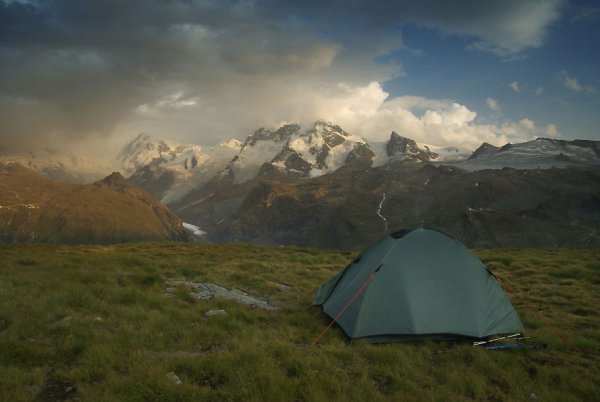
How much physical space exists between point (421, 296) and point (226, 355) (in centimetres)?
670

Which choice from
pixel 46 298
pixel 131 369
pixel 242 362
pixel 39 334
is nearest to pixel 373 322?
pixel 242 362

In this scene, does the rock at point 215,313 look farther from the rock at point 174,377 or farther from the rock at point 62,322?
the rock at point 174,377

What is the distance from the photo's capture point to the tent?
41.1ft

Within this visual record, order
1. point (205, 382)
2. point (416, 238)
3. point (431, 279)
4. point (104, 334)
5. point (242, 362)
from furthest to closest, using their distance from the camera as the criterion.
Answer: point (416, 238)
point (431, 279)
point (104, 334)
point (242, 362)
point (205, 382)

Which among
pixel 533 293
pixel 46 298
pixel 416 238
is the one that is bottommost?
pixel 533 293

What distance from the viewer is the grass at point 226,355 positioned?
27.2 feet

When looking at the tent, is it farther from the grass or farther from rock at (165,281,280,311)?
rock at (165,281,280,311)

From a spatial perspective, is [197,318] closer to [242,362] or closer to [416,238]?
[242,362]

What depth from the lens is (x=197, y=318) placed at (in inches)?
502

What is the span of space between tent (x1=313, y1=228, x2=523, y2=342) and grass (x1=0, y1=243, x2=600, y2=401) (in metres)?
0.65

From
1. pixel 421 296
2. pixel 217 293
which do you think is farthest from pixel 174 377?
pixel 217 293

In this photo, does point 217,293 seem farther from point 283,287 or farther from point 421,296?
point 421,296

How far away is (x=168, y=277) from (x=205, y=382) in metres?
12.2

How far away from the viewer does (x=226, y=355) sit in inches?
373
